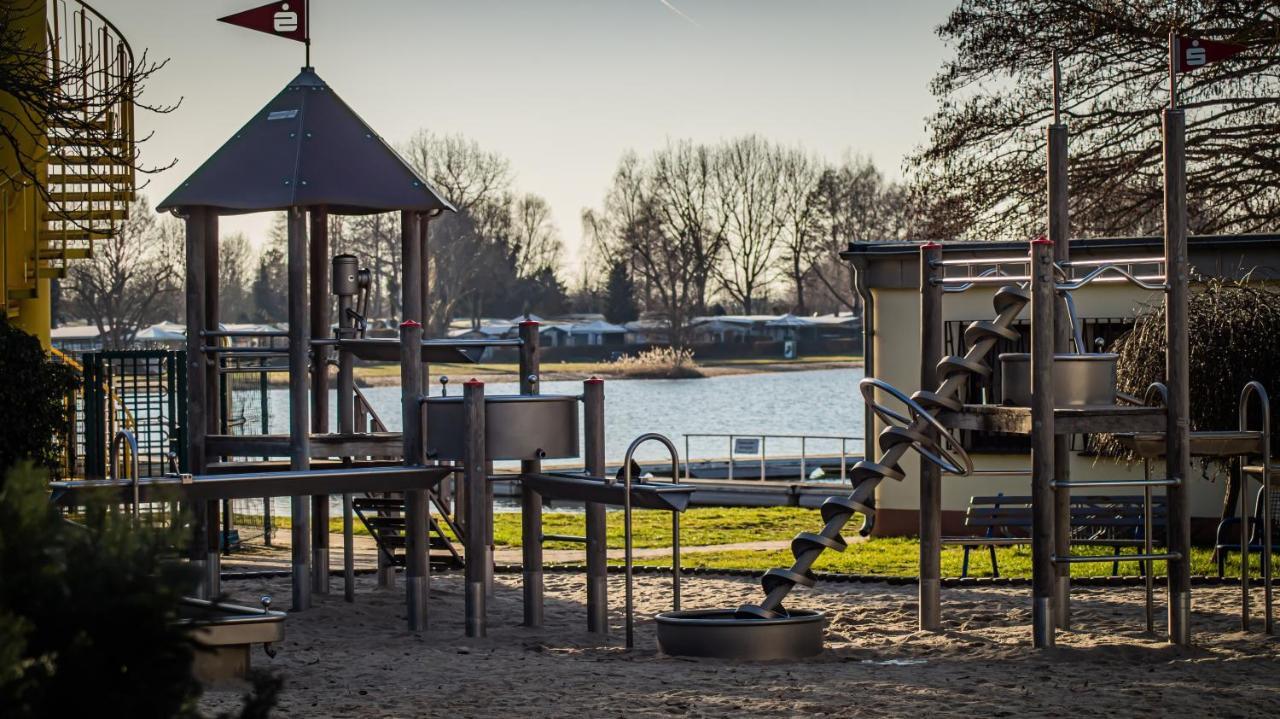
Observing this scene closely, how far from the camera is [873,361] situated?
62.6ft

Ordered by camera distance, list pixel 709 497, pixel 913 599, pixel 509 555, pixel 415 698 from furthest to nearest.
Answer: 1. pixel 709 497
2. pixel 509 555
3. pixel 913 599
4. pixel 415 698

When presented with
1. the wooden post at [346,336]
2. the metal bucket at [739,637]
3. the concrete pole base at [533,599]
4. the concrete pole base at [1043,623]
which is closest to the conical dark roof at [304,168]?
the wooden post at [346,336]

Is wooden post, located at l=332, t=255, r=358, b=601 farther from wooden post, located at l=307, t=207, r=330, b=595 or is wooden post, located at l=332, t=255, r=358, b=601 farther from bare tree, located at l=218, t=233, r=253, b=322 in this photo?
bare tree, located at l=218, t=233, r=253, b=322

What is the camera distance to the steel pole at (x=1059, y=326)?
10.7 metres

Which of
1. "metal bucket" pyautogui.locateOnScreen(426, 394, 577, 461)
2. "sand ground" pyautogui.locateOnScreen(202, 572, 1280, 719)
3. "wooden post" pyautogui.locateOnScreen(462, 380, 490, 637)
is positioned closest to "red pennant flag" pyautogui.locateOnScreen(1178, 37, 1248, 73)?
"sand ground" pyautogui.locateOnScreen(202, 572, 1280, 719)

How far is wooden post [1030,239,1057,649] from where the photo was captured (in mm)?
10258

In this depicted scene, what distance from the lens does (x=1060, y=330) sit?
10.8 meters

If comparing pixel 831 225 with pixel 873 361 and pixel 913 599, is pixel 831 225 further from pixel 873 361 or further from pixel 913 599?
pixel 913 599

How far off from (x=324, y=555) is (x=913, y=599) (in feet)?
18.2

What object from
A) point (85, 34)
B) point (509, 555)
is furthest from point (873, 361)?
point (85, 34)

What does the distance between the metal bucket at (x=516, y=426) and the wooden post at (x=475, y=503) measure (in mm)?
124

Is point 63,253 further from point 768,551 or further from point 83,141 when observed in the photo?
point 768,551

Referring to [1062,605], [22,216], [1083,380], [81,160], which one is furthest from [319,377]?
[1083,380]

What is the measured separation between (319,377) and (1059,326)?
282 inches
